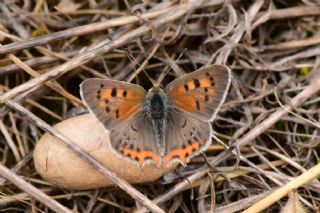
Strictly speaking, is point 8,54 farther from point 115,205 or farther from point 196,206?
point 196,206

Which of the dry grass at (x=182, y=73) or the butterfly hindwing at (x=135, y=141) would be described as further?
the dry grass at (x=182, y=73)

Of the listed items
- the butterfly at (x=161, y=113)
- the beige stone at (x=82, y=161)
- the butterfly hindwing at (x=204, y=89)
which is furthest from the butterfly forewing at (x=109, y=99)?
the butterfly hindwing at (x=204, y=89)

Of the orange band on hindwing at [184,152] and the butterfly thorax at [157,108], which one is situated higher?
the butterfly thorax at [157,108]

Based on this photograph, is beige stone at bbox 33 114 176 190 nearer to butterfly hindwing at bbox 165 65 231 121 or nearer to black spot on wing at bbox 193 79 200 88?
butterfly hindwing at bbox 165 65 231 121

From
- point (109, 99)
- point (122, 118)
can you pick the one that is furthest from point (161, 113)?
point (109, 99)

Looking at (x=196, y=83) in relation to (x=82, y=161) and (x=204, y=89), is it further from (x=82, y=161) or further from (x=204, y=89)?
(x=82, y=161)

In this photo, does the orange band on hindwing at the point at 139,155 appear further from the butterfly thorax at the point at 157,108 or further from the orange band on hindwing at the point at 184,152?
the butterfly thorax at the point at 157,108
